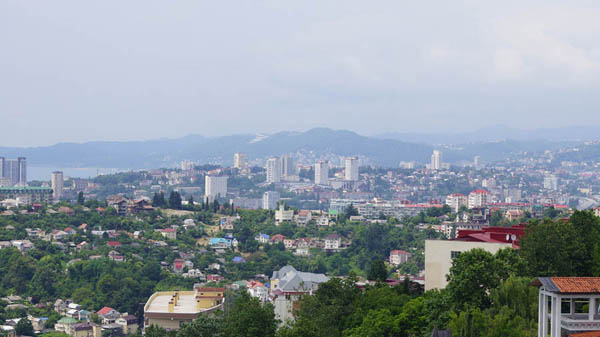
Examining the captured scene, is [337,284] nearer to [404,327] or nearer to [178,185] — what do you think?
[404,327]

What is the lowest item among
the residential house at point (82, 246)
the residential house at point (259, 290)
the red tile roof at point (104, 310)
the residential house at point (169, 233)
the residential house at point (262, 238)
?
the red tile roof at point (104, 310)

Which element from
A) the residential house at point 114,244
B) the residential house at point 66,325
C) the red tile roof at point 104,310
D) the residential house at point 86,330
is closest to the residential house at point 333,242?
the residential house at point 114,244

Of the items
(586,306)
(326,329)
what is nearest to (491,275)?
(586,306)

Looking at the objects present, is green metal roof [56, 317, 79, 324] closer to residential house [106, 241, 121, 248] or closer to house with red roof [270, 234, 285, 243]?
residential house [106, 241, 121, 248]

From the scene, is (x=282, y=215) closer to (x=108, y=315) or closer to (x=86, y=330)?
(x=108, y=315)

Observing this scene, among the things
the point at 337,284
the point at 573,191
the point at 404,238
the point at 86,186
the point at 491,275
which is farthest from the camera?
the point at 573,191

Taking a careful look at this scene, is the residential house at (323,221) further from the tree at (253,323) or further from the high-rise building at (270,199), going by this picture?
the high-rise building at (270,199)

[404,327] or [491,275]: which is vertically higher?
[491,275]
